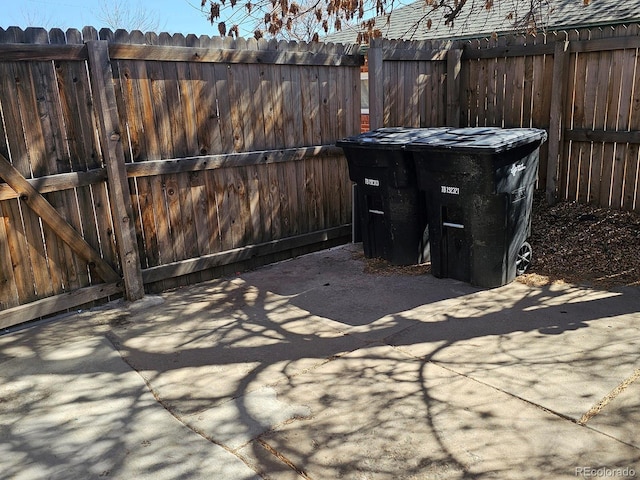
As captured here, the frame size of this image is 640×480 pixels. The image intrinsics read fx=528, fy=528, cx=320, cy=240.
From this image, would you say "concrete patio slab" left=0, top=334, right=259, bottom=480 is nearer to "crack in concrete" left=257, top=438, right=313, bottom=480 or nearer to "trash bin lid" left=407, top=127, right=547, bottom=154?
"crack in concrete" left=257, top=438, right=313, bottom=480

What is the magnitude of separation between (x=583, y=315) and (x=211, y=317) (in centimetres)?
312

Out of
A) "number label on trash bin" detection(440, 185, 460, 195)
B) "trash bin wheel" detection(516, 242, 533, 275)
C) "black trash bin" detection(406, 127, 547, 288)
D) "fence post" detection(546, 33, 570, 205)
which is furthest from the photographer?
"fence post" detection(546, 33, 570, 205)

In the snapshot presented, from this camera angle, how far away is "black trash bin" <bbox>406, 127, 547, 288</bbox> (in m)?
4.65

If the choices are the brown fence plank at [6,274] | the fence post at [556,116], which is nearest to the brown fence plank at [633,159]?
the fence post at [556,116]

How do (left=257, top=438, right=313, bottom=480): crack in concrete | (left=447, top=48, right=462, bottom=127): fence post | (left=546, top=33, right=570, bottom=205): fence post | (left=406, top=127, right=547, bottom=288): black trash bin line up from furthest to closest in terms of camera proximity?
(left=447, top=48, right=462, bottom=127): fence post, (left=546, top=33, right=570, bottom=205): fence post, (left=406, top=127, right=547, bottom=288): black trash bin, (left=257, top=438, right=313, bottom=480): crack in concrete

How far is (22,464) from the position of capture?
2.76m

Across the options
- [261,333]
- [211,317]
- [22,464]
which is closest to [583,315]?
[261,333]

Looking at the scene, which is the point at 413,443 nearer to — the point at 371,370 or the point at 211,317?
the point at 371,370

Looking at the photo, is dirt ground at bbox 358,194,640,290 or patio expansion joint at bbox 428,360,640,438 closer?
patio expansion joint at bbox 428,360,640,438

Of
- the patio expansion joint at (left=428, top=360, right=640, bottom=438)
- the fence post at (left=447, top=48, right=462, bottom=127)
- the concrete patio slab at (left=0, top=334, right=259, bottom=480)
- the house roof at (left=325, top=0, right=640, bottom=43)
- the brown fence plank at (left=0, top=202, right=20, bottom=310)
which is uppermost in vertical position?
the house roof at (left=325, top=0, right=640, bottom=43)

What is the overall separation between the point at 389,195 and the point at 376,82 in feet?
5.38

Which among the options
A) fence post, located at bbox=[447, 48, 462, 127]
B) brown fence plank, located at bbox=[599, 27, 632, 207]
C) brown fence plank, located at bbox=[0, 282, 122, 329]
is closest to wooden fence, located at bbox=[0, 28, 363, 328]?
brown fence plank, located at bbox=[0, 282, 122, 329]

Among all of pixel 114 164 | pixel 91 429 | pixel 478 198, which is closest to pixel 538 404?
pixel 478 198

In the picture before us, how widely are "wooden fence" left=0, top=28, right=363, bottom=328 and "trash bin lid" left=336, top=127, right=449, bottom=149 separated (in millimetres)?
728
